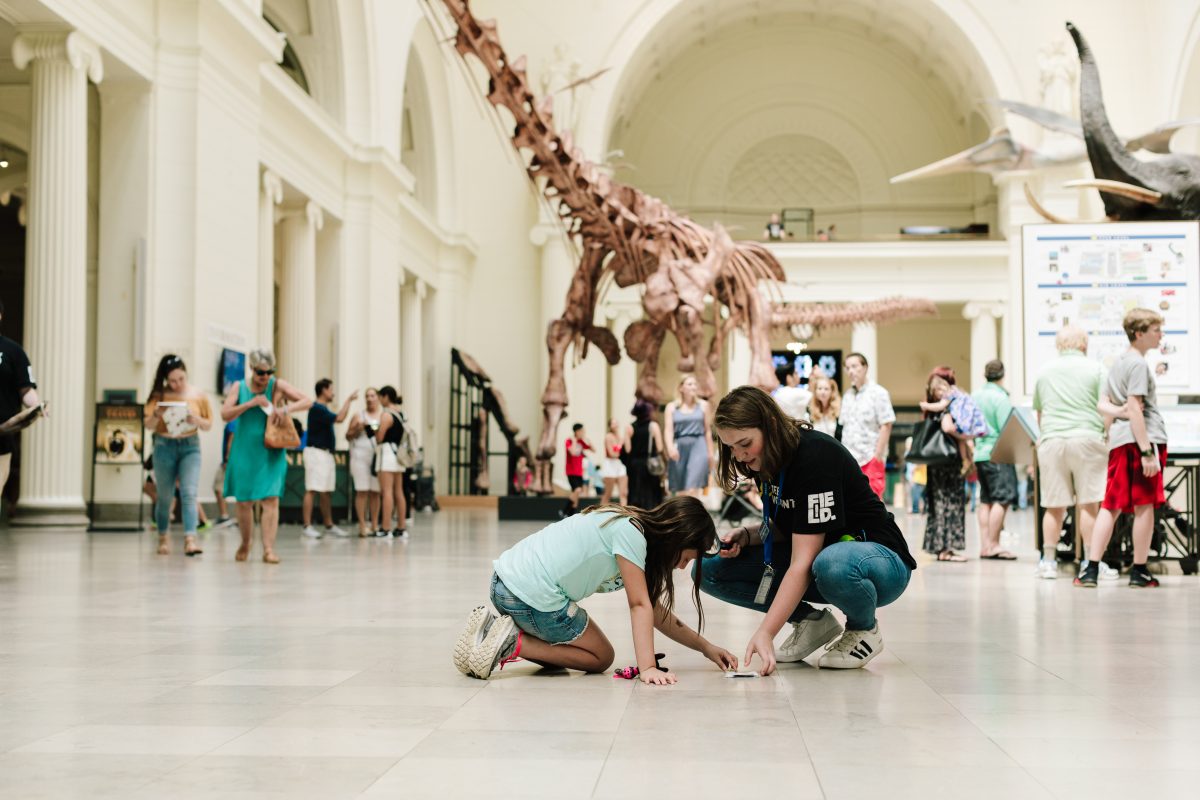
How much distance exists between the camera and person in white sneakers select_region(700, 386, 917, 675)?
4293mm

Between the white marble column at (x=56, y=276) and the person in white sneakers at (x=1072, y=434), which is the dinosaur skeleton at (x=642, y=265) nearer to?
the white marble column at (x=56, y=276)

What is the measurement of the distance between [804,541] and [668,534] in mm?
505

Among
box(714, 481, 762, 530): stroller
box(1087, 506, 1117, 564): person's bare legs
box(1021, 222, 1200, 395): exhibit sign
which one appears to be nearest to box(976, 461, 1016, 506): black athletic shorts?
box(1021, 222, 1200, 395): exhibit sign

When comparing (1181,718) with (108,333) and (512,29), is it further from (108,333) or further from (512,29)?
(512,29)

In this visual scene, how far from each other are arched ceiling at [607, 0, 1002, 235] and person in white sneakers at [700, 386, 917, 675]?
100ft

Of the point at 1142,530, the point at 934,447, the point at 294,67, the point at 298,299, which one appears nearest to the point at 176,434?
the point at 934,447

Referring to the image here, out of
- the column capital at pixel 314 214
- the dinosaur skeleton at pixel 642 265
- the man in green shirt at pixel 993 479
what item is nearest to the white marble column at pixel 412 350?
the column capital at pixel 314 214

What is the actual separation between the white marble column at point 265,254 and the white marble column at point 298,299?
6.12 ft

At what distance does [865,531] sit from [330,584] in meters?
4.19

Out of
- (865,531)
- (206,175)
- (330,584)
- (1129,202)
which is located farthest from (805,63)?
(865,531)

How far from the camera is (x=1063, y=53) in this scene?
28.3 metres

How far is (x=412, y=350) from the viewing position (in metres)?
27.3

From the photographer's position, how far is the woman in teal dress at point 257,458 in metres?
9.22

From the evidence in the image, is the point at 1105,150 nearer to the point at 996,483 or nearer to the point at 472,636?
the point at 996,483
